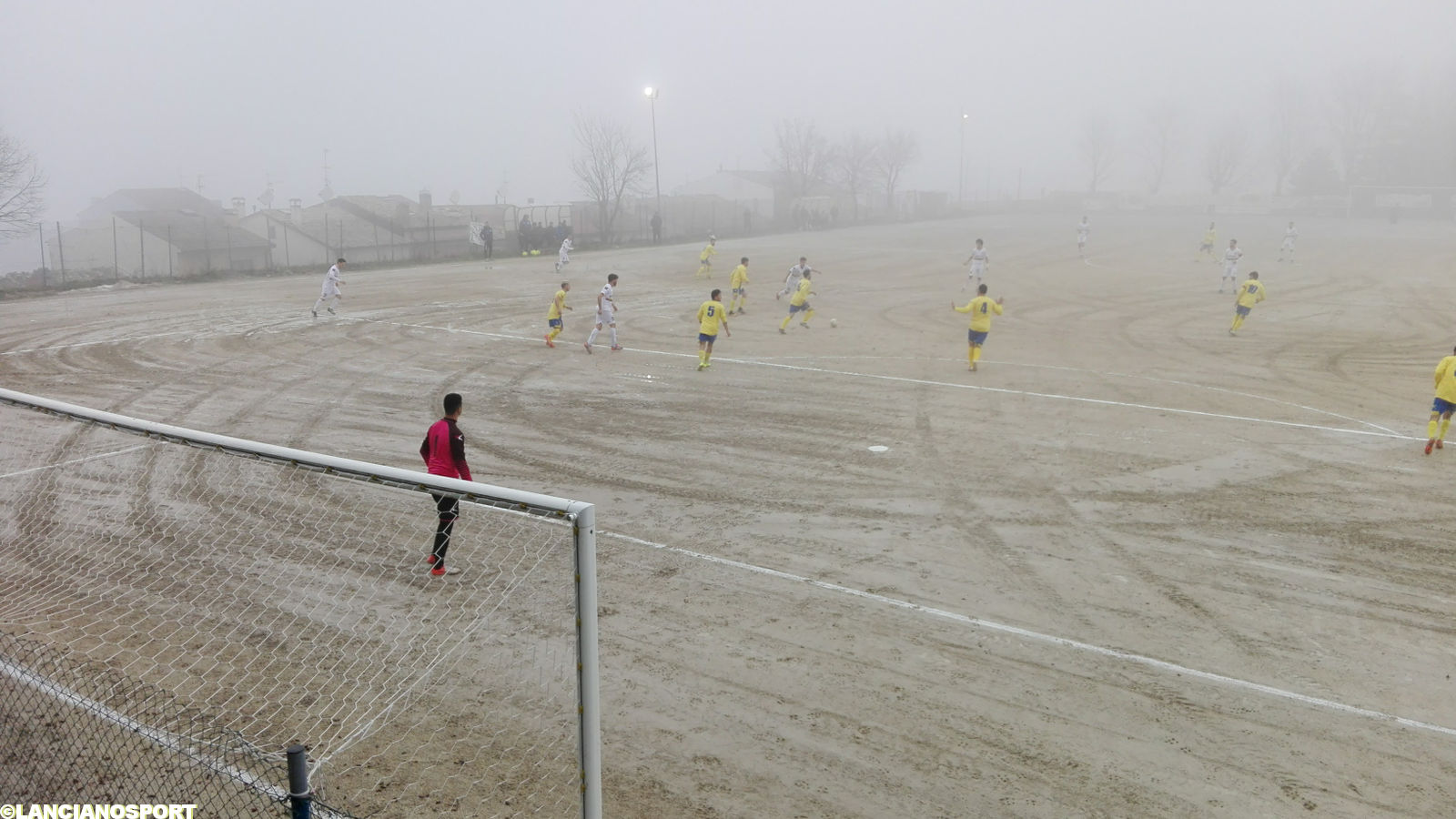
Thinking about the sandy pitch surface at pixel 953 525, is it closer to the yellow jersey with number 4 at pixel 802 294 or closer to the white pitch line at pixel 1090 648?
the white pitch line at pixel 1090 648

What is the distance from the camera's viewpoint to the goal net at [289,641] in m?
5.57

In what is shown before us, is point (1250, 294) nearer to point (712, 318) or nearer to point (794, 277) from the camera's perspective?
point (794, 277)

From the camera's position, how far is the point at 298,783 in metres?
3.55

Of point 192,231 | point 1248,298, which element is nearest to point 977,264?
point 1248,298

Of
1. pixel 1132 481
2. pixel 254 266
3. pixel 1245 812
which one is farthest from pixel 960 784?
pixel 254 266

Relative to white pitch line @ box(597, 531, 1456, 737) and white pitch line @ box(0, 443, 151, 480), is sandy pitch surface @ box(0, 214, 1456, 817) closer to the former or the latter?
white pitch line @ box(597, 531, 1456, 737)

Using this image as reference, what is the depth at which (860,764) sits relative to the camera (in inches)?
240

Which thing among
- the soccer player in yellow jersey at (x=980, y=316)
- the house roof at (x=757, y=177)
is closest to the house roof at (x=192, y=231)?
the soccer player in yellow jersey at (x=980, y=316)

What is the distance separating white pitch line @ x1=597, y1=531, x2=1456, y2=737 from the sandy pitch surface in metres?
0.04

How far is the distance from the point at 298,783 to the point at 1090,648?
20.1 feet

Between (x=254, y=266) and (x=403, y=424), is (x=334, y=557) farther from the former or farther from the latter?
(x=254, y=266)

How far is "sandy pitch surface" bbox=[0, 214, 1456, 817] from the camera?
620cm

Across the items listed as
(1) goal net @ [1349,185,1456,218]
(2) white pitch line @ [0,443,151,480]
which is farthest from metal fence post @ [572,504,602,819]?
(1) goal net @ [1349,185,1456,218]

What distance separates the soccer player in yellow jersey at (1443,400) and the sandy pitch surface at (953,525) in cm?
46
